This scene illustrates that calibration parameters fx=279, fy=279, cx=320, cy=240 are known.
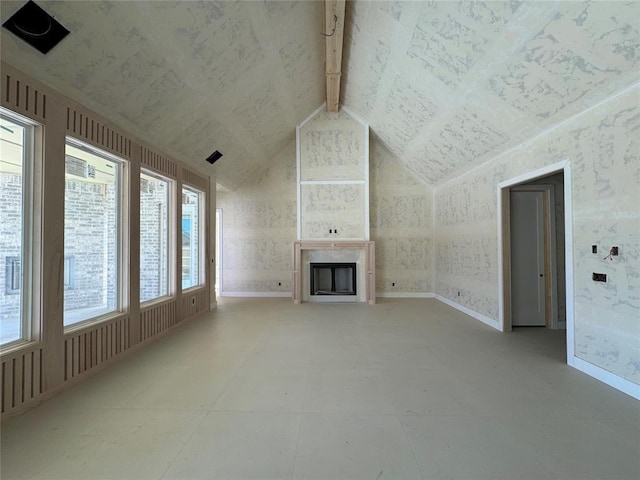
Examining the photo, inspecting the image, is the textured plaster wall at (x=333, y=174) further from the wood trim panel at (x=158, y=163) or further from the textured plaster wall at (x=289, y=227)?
the wood trim panel at (x=158, y=163)

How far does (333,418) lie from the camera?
6.84ft

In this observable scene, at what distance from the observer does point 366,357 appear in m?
3.27

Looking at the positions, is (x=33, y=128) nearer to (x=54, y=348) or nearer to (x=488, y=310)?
(x=54, y=348)

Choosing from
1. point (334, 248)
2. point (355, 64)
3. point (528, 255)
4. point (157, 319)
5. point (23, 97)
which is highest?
point (355, 64)

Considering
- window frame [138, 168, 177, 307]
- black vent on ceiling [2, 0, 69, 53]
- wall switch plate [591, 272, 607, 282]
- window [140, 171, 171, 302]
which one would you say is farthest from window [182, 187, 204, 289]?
wall switch plate [591, 272, 607, 282]

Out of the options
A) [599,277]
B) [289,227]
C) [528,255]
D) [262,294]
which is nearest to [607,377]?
[599,277]

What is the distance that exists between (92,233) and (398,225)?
6079mm

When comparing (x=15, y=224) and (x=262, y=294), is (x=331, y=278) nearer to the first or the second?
(x=262, y=294)

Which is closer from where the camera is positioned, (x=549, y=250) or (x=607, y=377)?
(x=607, y=377)

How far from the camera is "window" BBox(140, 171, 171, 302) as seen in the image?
3.80 meters

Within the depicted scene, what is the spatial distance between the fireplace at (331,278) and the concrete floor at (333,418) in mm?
3159

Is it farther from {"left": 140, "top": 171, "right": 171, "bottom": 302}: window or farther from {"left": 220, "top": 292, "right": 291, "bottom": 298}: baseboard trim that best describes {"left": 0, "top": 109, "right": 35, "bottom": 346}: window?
{"left": 220, "top": 292, "right": 291, "bottom": 298}: baseboard trim

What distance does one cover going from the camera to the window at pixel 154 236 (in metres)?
3.80

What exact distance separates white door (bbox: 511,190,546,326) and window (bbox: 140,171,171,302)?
18.1 ft
